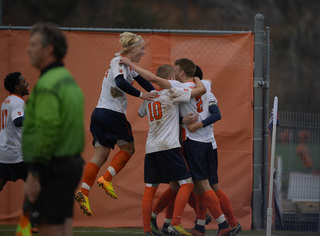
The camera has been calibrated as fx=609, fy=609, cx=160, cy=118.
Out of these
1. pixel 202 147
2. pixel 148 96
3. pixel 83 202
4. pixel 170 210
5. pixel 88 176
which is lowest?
pixel 170 210

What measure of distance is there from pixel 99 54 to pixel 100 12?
38039 millimetres

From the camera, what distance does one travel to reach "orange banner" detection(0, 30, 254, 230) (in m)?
8.26

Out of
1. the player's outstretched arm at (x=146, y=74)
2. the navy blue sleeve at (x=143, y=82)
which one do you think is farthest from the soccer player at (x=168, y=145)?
the navy blue sleeve at (x=143, y=82)

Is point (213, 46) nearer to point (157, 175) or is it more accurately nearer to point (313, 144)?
point (157, 175)

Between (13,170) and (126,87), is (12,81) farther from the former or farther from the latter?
(126,87)

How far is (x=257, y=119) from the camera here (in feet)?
27.1

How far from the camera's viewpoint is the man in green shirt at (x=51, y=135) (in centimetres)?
409

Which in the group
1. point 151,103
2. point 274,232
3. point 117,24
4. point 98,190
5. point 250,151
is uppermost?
point 117,24

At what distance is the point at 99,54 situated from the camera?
27.3 ft

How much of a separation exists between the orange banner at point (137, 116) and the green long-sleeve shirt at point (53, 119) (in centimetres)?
406

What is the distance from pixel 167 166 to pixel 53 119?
276 centimetres

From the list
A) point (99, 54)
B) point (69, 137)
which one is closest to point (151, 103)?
point (99, 54)

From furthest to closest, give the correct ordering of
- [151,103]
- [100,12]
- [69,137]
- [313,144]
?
1. [100,12]
2. [313,144]
3. [151,103]
4. [69,137]

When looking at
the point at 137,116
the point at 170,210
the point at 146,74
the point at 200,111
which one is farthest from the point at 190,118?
the point at 137,116
